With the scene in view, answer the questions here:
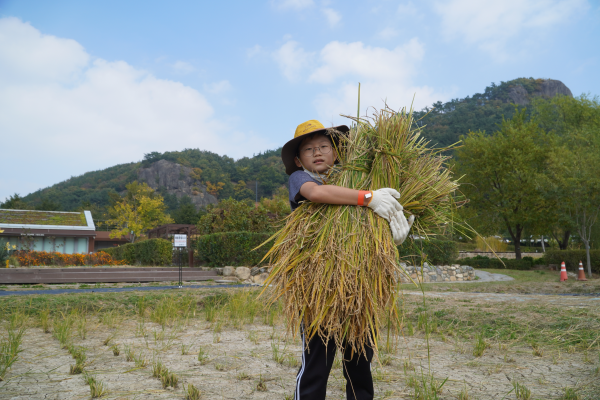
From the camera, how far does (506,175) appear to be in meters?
22.0

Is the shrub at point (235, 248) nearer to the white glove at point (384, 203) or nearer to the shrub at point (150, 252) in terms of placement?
the shrub at point (150, 252)

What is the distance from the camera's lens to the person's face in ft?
7.43

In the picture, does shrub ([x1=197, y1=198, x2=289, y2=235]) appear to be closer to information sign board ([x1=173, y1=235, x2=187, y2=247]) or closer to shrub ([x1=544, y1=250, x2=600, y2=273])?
information sign board ([x1=173, y1=235, x2=187, y2=247])

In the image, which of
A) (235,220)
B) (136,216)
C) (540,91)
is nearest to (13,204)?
(136,216)

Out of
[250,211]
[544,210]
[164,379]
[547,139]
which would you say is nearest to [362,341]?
[164,379]

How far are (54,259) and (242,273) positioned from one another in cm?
930

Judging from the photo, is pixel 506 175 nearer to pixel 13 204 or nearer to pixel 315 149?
pixel 315 149

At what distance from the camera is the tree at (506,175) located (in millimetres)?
21406

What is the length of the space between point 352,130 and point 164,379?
1980 mm

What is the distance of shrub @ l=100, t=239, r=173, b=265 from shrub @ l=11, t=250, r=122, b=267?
142cm

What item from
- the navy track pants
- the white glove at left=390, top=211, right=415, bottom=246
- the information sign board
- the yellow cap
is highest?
the yellow cap

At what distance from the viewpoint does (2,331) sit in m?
4.00

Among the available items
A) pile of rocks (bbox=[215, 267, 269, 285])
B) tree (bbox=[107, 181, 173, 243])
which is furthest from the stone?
tree (bbox=[107, 181, 173, 243])

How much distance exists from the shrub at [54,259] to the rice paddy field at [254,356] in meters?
12.0
